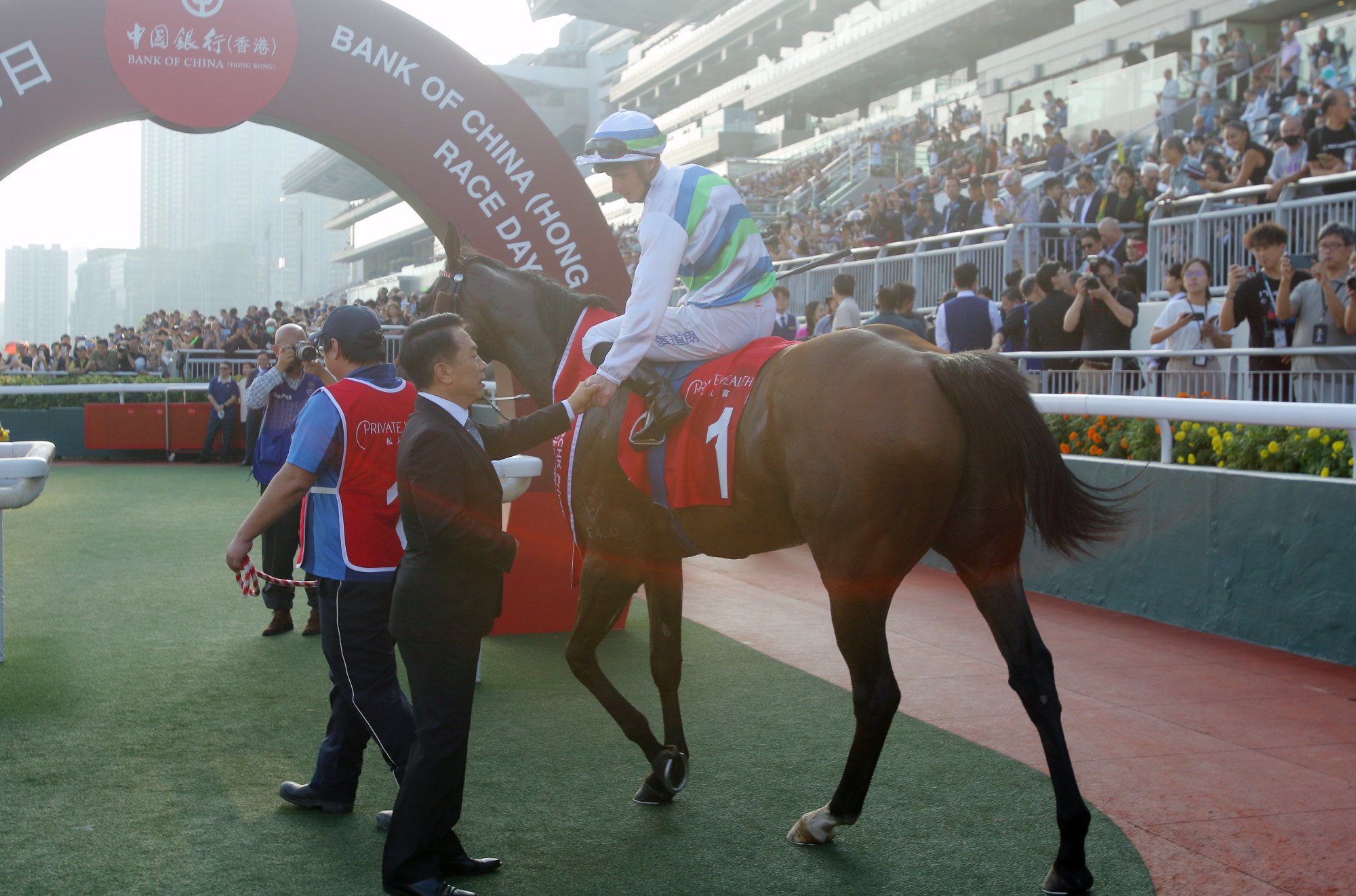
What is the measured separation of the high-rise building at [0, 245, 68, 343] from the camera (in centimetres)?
16200

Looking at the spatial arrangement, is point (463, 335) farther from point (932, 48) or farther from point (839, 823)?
point (932, 48)

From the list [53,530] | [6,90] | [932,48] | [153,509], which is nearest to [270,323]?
[153,509]

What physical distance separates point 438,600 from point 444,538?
0.51 feet

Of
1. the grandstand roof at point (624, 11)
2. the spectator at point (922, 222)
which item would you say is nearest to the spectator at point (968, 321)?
the spectator at point (922, 222)

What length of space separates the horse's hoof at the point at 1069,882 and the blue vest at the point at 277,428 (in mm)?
4396

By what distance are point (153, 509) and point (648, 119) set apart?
8.52 metres

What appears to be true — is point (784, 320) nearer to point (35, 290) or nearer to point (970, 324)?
point (970, 324)

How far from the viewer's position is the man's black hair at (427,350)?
306 centimetres

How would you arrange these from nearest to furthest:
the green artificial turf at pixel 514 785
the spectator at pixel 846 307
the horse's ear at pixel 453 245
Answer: the green artificial turf at pixel 514 785 → the horse's ear at pixel 453 245 → the spectator at pixel 846 307

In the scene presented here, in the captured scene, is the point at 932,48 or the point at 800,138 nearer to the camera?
the point at 932,48

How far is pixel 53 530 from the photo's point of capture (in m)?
9.60

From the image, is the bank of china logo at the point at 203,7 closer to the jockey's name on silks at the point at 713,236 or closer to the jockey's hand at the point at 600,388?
the jockey's name on silks at the point at 713,236

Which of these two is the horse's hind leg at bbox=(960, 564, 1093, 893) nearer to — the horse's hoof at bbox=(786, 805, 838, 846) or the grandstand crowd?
the horse's hoof at bbox=(786, 805, 838, 846)

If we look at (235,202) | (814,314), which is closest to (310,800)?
(814,314)
